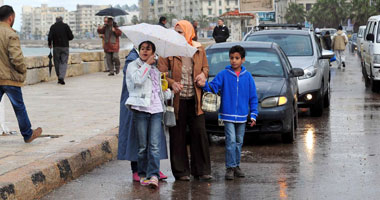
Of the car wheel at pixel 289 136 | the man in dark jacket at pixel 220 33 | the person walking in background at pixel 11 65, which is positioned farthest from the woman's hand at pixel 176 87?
the man in dark jacket at pixel 220 33

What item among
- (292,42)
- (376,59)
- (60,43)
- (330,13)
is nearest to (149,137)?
(292,42)

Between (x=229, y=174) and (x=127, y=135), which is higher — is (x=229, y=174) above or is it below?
below

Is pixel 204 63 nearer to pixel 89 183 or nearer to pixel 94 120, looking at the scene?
pixel 89 183

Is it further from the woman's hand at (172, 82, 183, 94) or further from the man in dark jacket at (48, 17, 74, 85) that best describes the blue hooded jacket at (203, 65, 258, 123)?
the man in dark jacket at (48, 17, 74, 85)

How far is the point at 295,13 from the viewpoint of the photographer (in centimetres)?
17712

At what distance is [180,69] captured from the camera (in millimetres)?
7625

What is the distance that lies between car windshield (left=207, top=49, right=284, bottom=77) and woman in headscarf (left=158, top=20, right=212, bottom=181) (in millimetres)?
3501

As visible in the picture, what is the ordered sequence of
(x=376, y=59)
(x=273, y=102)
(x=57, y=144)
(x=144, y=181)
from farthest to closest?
(x=376, y=59)
(x=273, y=102)
(x=57, y=144)
(x=144, y=181)

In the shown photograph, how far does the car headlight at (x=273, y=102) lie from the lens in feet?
34.2

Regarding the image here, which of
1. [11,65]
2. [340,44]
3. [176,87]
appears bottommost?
[340,44]

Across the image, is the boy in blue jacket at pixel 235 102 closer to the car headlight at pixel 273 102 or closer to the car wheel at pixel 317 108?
the car headlight at pixel 273 102

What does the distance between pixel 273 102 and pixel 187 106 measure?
2932 mm

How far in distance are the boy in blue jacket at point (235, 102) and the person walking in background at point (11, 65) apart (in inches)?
99.0

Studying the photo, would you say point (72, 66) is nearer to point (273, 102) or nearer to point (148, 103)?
point (273, 102)
